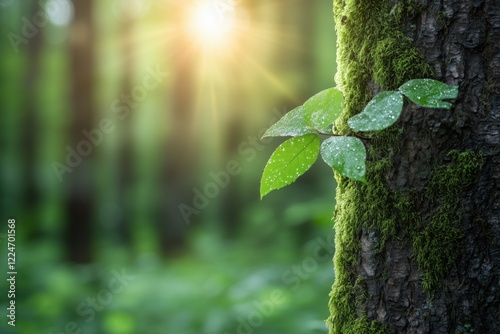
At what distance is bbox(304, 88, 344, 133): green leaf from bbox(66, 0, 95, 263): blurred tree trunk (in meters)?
6.44

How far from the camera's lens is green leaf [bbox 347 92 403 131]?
875 mm

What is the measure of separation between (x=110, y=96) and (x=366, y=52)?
29.9ft

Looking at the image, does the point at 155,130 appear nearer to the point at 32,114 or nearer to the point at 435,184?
the point at 32,114

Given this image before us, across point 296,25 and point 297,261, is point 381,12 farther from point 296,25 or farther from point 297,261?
point 296,25

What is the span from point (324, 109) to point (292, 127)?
0.27ft

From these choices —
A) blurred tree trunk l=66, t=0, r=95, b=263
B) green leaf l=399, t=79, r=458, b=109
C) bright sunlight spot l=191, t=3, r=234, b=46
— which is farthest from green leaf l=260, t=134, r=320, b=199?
bright sunlight spot l=191, t=3, r=234, b=46

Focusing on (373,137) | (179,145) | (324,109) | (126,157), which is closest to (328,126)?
(324,109)

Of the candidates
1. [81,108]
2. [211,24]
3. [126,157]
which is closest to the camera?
[81,108]

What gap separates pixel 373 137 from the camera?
106 centimetres

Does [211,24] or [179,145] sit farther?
[179,145]

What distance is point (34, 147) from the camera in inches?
444

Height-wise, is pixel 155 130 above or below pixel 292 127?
below

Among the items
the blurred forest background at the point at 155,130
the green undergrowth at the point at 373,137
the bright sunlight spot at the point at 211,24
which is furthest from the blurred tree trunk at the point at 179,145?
the green undergrowth at the point at 373,137

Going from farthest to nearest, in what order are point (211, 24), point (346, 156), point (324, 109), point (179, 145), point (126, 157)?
1. point (126, 157)
2. point (179, 145)
3. point (211, 24)
4. point (324, 109)
5. point (346, 156)
